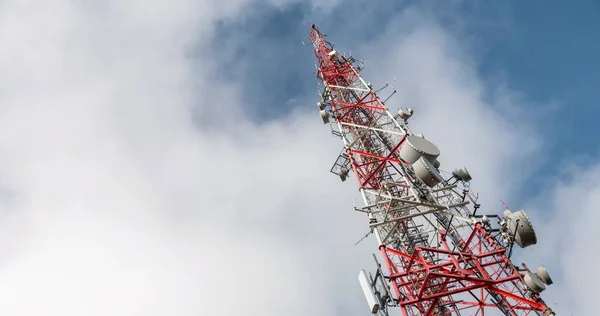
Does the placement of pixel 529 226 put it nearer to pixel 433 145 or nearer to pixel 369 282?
pixel 433 145

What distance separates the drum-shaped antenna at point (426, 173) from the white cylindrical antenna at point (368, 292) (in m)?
4.58

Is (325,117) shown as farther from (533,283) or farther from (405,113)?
(533,283)

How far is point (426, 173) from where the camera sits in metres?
17.8

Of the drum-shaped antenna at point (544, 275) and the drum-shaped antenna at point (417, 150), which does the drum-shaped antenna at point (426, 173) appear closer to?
the drum-shaped antenna at point (417, 150)

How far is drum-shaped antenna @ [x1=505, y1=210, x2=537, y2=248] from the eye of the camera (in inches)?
657

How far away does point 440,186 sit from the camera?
19625 mm

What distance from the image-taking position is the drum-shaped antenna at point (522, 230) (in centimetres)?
1669

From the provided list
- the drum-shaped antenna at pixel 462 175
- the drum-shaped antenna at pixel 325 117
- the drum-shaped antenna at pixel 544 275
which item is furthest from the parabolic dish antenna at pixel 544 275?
the drum-shaped antenna at pixel 325 117

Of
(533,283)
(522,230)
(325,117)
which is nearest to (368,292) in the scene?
(533,283)

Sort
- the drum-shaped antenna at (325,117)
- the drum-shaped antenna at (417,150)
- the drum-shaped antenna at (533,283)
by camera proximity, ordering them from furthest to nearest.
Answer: the drum-shaped antenna at (325,117), the drum-shaped antenna at (417,150), the drum-shaped antenna at (533,283)

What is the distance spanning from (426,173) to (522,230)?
411cm

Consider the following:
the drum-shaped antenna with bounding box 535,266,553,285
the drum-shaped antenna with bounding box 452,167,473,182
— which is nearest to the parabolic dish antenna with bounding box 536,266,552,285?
the drum-shaped antenna with bounding box 535,266,553,285

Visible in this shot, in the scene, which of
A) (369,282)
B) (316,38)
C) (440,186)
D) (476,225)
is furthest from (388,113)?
(316,38)

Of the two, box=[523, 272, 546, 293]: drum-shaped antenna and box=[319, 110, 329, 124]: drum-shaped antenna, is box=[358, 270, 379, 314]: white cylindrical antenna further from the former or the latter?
box=[319, 110, 329, 124]: drum-shaped antenna
